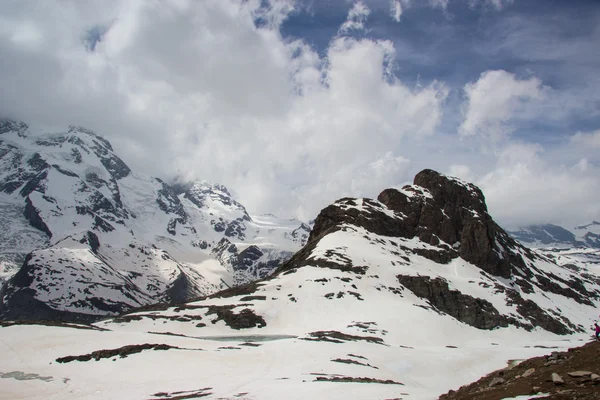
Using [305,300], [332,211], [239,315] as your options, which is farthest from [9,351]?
[332,211]

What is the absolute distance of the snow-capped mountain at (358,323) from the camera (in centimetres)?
3350

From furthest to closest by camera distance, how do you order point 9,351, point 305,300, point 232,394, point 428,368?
point 305,300 → point 428,368 → point 9,351 → point 232,394

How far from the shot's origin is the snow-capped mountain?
110ft

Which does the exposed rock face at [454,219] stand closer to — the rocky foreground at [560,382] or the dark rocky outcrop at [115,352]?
the dark rocky outcrop at [115,352]

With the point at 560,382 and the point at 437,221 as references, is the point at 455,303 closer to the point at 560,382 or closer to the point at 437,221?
the point at 437,221

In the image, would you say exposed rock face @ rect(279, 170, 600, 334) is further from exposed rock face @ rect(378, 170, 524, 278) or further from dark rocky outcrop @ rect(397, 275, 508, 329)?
dark rocky outcrop @ rect(397, 275, 508, 329)

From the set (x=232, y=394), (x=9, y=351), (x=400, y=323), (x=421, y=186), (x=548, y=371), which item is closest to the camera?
(x=548, y=371)

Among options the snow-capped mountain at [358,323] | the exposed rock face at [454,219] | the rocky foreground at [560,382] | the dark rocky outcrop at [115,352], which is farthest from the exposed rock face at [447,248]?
the rocky foreground at [560,382]

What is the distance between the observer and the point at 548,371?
64.6 ft

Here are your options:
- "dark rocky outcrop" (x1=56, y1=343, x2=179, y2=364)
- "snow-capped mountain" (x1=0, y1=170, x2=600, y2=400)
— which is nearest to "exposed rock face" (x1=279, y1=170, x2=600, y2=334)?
"snow-capped mountain" (x1=0, y1=170, x2=600, y2=400)

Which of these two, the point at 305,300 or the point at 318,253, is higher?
the point at 318,253

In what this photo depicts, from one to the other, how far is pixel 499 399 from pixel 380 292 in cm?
9062

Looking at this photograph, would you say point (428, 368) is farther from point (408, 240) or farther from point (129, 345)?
point (408, 240)

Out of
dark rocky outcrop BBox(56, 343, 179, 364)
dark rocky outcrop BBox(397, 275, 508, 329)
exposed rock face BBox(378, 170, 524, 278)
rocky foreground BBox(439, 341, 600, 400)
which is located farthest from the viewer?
exposed rock face BBox(378, 170, 524, 278)
